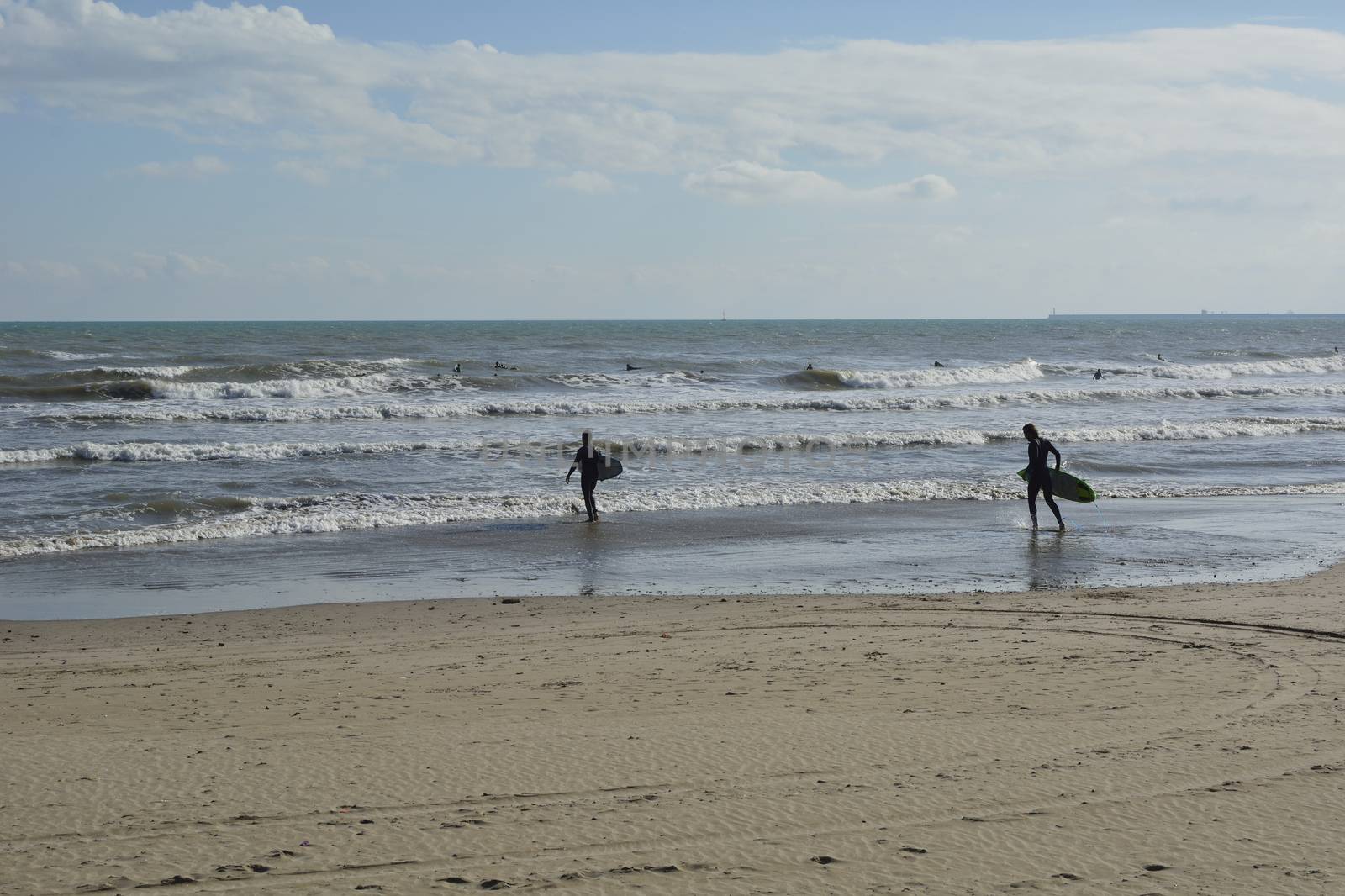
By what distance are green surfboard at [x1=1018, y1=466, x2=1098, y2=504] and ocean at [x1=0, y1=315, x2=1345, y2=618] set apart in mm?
471

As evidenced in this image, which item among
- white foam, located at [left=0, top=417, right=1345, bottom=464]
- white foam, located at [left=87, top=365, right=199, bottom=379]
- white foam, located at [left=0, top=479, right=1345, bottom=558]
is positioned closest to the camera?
white foam, located at [left=0, top=479, right=1345, bottom=558]

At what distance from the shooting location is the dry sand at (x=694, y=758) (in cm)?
460

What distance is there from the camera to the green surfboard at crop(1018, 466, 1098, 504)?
57.6 feet

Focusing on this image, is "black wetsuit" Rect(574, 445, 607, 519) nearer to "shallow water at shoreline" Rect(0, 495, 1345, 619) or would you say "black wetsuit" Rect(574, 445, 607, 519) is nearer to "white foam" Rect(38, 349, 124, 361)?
"shallow water at shoreline" Rect(0, 495, 1345, 619)

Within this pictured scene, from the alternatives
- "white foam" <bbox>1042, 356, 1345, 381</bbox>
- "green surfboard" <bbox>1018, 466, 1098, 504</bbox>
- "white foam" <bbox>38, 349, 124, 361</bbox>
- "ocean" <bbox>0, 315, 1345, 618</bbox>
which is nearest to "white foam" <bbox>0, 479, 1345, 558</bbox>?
"ocean" <bbox>0, 315, 1345, 618</bbox>

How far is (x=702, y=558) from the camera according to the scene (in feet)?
46.4

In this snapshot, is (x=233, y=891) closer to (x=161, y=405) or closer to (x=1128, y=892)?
(x=1128, y=892)

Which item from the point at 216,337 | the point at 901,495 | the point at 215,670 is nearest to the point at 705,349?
the point at 216,337

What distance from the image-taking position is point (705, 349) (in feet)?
230

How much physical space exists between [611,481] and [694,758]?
14.9 m

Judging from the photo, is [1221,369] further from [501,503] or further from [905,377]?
[501,503]

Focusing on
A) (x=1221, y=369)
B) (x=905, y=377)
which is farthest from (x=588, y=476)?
(x=1221, y=369)

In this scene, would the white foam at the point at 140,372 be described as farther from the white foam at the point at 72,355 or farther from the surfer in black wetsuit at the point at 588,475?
the surfer in black wetsuit at the point at 588,475

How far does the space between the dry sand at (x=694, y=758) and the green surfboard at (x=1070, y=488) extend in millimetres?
7721
